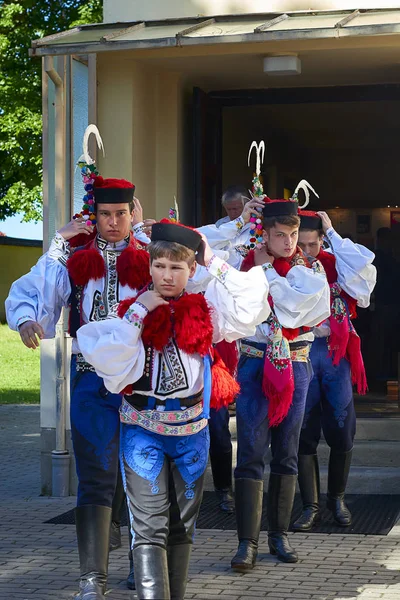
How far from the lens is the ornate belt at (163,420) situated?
4.47 m

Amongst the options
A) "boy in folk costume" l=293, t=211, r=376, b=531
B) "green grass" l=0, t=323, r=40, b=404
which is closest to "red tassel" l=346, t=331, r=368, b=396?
"boy in folk costume" l=293, t=211, r=376, b=531

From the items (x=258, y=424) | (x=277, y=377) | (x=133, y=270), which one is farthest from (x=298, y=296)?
(x=133, y=270)

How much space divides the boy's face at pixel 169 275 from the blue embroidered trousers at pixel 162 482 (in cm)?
57

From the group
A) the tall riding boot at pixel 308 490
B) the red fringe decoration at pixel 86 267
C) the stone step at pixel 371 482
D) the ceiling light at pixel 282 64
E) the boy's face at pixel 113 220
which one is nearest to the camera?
the red fringe decoration at pixel 86 267

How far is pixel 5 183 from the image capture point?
2955cm

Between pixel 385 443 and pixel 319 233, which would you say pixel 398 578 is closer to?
pixel 319 233

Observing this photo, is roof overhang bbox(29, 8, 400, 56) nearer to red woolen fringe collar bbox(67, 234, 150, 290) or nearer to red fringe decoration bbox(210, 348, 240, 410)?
red woolen fringe collar bbox(67, 234, 150, 290)

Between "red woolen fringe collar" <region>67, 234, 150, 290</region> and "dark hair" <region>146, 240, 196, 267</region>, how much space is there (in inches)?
34.0

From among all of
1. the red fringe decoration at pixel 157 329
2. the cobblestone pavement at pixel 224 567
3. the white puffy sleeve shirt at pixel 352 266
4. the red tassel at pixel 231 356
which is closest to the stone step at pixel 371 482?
the cobblestone pavement at pixel 224 567

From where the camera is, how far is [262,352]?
233 inches

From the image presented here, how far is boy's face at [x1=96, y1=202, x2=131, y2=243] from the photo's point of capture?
17.9 ft

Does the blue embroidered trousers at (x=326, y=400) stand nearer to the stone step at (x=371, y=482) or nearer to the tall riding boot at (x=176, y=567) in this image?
the stone step at (x=371, y=482)

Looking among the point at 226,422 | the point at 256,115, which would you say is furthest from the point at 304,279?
the point at 256,115

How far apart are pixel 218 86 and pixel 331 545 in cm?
489
